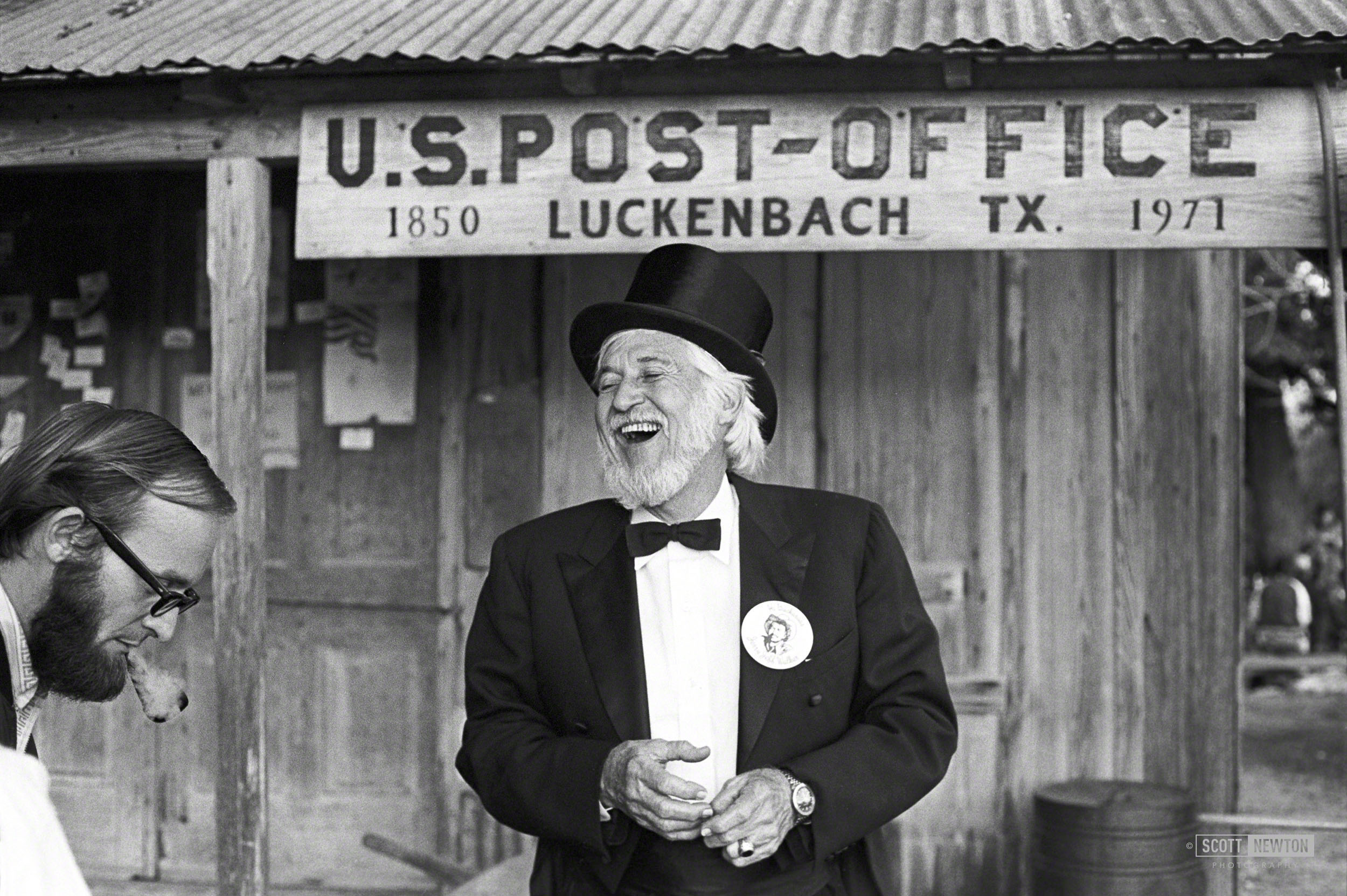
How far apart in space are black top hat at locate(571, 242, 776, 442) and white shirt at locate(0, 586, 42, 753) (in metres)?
1.59

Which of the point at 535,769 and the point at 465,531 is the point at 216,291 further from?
the point at 535,769

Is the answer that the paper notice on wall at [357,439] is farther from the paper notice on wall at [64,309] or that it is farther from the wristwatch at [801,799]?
the wristwatch at [801,799]

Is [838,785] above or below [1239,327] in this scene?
below

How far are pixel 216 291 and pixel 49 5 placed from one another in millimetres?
1417

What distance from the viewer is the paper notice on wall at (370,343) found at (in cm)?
620

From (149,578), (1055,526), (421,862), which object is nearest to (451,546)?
(421,862)

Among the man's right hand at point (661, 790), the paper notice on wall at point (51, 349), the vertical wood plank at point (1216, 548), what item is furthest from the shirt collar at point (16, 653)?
the paper notice on wall at point (51, 349)

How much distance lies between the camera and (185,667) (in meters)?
6.35

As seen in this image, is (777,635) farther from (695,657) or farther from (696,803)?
(696,803)

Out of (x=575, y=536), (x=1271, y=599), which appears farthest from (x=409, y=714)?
(x=1271, y=599)

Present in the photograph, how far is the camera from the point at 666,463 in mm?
3283

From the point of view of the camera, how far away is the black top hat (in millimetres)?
3363

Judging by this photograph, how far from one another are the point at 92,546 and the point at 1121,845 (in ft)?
13.2

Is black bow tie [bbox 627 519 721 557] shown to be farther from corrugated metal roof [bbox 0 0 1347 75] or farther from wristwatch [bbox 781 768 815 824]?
corrugated metal roof [bbox 0 0 1347 75]
